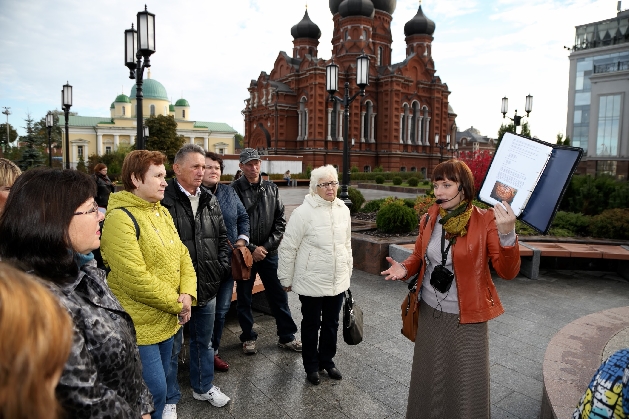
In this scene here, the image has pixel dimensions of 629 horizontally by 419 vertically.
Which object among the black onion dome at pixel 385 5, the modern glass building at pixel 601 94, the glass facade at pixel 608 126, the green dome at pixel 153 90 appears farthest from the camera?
the green dome at pixel 153 90

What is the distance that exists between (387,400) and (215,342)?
5.55 ft

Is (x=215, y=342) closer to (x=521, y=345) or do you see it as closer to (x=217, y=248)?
(x=217, y=248)

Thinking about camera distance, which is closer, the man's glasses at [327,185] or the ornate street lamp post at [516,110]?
the man's glasses at [327,185]

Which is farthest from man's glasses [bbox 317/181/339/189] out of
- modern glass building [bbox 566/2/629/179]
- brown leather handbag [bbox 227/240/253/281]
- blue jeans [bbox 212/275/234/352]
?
modern glass building [bbox 566/2/629/179]

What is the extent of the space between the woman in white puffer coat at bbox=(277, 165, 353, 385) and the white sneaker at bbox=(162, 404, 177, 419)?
1197 mm

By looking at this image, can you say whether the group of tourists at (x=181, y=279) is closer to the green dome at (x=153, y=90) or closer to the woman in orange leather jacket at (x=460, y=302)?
the woman in orange leather jacket at (x=460, y=302)

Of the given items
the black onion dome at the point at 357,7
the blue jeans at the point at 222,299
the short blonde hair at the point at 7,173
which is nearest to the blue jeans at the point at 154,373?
the blue jeans at the point at 222,299

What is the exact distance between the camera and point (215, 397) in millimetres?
3502

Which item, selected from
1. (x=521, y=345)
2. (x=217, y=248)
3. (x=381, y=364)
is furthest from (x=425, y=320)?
(x=521, y=345)

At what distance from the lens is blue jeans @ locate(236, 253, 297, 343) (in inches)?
179

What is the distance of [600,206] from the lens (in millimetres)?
10750

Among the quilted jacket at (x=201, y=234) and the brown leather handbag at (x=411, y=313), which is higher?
the quilted jacket at (x=201, y=234)

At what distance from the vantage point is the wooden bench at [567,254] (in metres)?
7.38

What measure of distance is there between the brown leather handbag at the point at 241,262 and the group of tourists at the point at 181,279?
0.11 m
